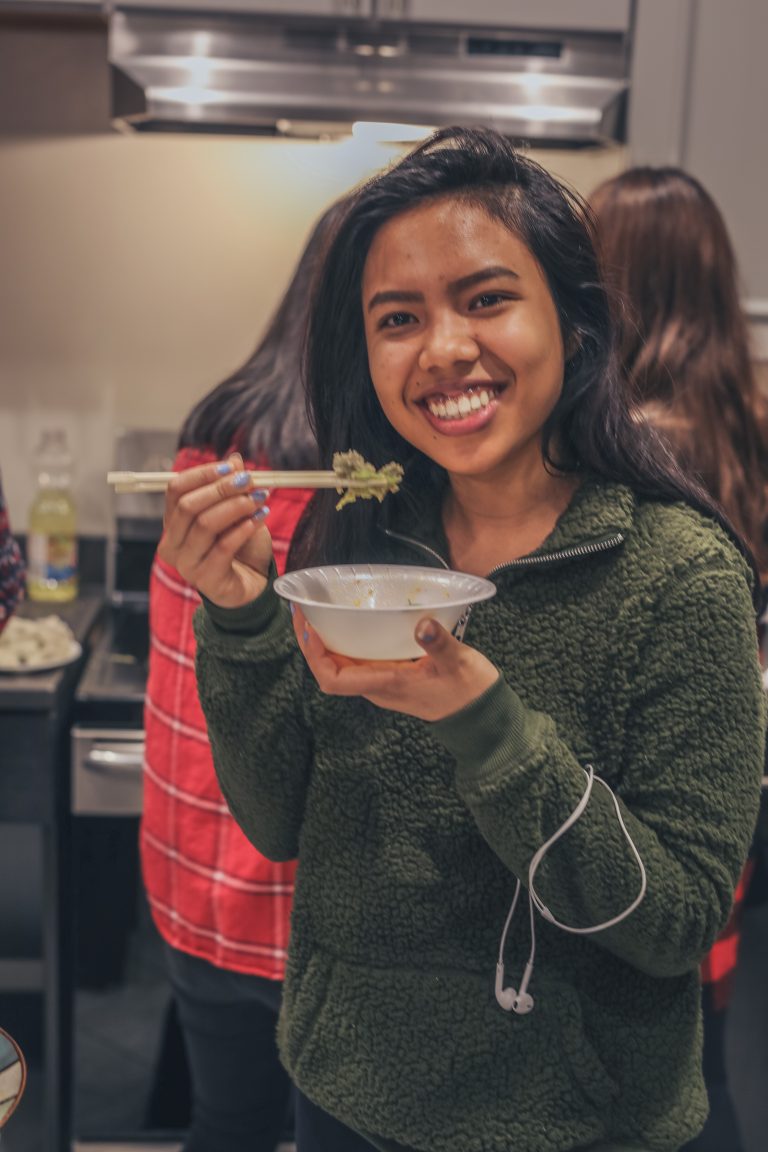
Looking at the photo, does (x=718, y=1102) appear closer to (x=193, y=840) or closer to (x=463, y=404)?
(x=193, y=840)

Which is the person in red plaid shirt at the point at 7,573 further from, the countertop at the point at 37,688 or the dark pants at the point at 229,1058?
the dark pants at the point at 229,1058

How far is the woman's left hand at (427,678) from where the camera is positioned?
35.5 inches

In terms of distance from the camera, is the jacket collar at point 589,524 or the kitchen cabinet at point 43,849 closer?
the jacket collar at point 589,524

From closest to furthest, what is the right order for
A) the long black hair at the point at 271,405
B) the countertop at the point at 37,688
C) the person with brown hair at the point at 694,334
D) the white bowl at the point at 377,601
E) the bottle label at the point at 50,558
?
the white bowl at the point at 377,601 → the long black hair at the point at 271,405 → the person with brown hair at the point at 694,334 → the countertop at the point at 37,688 → the bottle label at the point at 50,558

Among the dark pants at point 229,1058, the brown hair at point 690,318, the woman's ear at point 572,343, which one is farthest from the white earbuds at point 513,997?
the brown hair at point 690,318

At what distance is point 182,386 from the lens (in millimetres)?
2705

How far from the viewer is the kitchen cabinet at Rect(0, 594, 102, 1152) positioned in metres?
2.00

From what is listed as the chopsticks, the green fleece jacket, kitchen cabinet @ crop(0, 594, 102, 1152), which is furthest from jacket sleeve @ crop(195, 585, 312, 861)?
kitchen cabinet @ crop(0, 594, 102, 1152)

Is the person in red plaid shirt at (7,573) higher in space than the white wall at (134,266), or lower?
lower

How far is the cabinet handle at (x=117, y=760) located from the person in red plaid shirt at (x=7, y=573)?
408 mm

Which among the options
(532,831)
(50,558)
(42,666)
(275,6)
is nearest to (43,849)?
(42,666)

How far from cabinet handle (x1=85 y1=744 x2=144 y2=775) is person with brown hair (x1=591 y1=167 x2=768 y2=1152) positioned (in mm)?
912

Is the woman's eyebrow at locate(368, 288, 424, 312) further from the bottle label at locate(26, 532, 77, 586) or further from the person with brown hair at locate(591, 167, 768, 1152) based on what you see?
the bottle label at locate(26, 532, 77, 586)

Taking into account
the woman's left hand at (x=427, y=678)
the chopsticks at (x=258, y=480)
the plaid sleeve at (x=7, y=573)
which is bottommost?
the plaid sleeve at (x=7, y=573)
